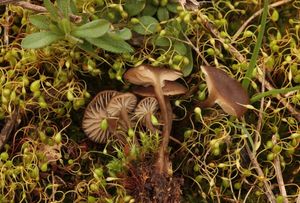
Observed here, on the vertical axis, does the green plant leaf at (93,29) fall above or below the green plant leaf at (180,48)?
above

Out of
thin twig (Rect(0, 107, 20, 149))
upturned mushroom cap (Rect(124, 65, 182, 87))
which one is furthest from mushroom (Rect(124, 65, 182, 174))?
thin twig (Rect(0, 107, 20, 149))

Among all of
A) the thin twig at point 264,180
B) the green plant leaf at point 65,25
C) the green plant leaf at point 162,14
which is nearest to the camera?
the green plant leaf at point 65,25

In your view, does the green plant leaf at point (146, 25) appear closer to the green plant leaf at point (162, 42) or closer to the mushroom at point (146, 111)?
the green plant leaf at point (162, 42)

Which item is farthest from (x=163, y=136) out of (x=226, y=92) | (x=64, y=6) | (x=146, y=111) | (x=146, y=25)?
(x=64, y=6)

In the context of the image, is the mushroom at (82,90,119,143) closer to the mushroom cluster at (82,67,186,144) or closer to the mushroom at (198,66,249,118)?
the mushroom cluster at (82,67,186,144)

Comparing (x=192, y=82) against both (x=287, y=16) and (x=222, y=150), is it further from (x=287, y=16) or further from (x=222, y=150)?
(x=287, y=16)

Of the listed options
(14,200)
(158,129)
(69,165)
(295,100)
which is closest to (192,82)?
(158,129)

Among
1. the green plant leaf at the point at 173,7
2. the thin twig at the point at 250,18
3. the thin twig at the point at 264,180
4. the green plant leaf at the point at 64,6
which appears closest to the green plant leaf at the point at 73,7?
the green plant leaf at the point at 64,6
